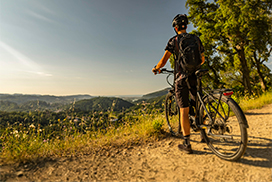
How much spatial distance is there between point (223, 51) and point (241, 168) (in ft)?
53.1

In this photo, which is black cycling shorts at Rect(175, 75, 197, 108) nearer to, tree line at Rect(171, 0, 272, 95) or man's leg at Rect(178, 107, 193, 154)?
man's leg at Rect(178, 107, 193, 154)

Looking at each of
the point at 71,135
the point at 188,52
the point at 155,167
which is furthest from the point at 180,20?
the point at 71,135

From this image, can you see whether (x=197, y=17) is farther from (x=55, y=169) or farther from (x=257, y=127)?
(x=55, y=169)

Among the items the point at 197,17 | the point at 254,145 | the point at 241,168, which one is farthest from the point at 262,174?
the point at 197,17

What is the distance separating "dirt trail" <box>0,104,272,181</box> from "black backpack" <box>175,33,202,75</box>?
5.28 feet

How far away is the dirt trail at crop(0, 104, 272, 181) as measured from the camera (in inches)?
78.8

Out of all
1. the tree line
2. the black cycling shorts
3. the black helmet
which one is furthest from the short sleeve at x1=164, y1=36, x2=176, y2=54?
the tree line

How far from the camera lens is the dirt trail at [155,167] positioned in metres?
2.00

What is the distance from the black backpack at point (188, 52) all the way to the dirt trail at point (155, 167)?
5.28ft

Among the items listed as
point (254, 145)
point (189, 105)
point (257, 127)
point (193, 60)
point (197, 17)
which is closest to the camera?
point (193, 60)

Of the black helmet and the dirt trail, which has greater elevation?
the black helmet

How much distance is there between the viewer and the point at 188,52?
101 inches

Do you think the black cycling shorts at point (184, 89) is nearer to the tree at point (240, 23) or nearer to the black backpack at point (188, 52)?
the black backpack at point (188, 52)

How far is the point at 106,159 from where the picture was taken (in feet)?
8.89
